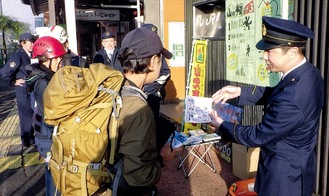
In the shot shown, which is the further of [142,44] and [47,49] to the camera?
[47,49]

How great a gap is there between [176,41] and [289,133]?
7.59 m

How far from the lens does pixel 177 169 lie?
16.8ft

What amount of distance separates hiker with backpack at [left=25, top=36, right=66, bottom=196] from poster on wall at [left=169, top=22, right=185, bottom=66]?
→ 6418 millimetres

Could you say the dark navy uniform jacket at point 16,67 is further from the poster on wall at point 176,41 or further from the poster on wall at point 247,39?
the poster on wall at point 176,41

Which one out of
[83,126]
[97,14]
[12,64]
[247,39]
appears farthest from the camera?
[97,14]

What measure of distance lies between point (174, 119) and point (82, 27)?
1171cm

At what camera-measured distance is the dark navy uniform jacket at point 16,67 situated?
5698 mm

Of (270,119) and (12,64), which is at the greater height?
(12,64)

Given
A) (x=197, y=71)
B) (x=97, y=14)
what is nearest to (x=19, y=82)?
(x=197, y=71)

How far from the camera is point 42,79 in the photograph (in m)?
2.79

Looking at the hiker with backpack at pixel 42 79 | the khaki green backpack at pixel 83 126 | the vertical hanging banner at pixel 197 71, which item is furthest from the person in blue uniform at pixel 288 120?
the vertical hanging banner at pixel 197 71

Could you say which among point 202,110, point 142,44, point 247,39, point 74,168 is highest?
point 247,39

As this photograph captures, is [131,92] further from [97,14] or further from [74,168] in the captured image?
[97,14]

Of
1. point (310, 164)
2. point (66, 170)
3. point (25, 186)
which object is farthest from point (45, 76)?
point (25, 186)
